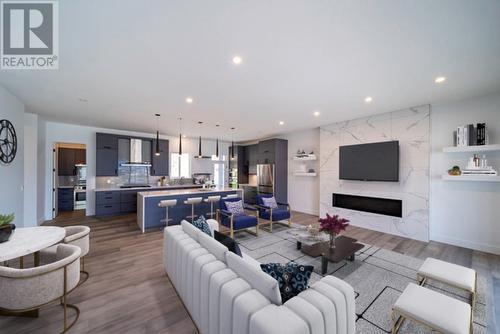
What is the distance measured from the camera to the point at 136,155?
684cm

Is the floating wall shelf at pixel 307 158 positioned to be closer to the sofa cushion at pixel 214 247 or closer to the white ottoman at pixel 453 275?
the white ottoman at pixel 453 275

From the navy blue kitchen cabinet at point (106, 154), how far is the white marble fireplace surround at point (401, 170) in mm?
7165

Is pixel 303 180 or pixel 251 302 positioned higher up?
pixel 303 180

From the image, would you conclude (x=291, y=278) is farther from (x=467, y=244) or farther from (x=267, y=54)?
(x=467, y=244)

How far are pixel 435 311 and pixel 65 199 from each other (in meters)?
9.77

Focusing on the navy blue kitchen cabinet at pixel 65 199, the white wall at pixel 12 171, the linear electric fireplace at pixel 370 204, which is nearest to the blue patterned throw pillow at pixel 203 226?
the white wall at pixel 12 171

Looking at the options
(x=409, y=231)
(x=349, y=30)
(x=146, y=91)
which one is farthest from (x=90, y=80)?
(x=409, y=231)

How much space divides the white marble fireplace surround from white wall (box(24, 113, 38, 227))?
7.95 meters

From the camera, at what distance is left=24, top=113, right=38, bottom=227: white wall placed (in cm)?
461

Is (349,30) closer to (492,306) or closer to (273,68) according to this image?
(273,68)

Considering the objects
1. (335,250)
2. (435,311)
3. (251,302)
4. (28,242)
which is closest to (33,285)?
(28,242)

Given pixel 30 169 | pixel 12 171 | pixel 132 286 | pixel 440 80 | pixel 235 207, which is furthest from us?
pixel 30 169

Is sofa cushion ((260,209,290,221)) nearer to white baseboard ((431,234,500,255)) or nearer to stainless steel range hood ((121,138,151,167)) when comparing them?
white baseboard ((431,234,500,255))

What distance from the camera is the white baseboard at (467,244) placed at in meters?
3.55
